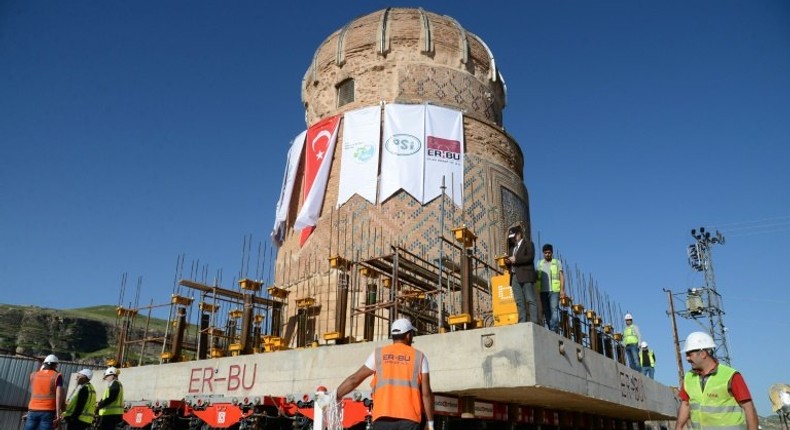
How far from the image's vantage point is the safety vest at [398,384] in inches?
192

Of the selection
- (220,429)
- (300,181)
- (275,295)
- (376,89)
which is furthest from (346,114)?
(220,429)

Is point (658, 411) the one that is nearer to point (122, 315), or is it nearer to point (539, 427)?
point (539, 427)

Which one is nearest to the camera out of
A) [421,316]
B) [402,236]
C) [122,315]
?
[421,316]

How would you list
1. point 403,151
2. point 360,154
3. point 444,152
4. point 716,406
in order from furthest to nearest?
point 360,154 < point 444,152 < point 403,151 < point 716,406

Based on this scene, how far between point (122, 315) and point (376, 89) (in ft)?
34.9

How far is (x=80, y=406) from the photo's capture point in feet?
28.6

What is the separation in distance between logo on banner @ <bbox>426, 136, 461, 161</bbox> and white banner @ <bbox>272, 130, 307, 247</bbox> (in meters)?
4.93

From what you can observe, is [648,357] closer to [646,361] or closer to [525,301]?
[646,361]

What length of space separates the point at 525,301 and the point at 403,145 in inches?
349

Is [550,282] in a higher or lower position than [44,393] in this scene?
higher

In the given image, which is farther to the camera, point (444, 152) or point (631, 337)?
point (444, 152)

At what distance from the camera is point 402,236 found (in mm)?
16969

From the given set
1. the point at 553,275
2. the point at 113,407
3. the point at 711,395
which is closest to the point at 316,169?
the point at 553,275

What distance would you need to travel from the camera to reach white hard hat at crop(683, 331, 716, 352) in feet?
16.7
